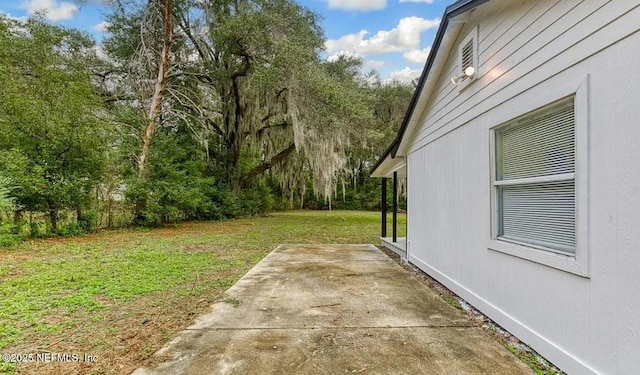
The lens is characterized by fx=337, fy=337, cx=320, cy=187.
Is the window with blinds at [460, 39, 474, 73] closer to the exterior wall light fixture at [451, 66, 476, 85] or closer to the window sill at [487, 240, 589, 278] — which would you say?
the exterior wall light fixture at [451, 66, 476, 85]

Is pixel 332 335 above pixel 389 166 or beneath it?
beneath

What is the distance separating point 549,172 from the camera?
2502mm

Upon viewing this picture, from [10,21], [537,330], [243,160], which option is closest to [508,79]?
[537,330]

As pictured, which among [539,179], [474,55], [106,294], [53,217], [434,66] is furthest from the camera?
[53,217]

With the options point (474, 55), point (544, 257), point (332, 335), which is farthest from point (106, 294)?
point (474, 55)

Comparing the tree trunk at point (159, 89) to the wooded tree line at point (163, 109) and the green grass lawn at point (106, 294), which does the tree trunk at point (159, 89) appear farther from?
the green grass lawn at point (106, 294)

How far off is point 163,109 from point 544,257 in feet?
41.4

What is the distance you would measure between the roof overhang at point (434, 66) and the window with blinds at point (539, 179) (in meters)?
1.36

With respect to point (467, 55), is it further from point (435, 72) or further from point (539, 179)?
point (539, 179)

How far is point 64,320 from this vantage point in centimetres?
304

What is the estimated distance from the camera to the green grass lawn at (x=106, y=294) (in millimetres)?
2514

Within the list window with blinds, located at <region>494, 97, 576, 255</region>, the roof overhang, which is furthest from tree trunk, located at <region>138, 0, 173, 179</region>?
window with blinds, located at <region>494, 97, 576, 255</region>

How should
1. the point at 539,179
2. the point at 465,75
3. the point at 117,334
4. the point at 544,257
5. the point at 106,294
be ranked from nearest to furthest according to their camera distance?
1. the point at 544,257
2. the point at 539,179
3. the point at 117,334
4. the point at 465,75
5. the point at 106,294

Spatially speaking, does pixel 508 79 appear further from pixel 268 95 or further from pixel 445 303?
pixel 268 95
